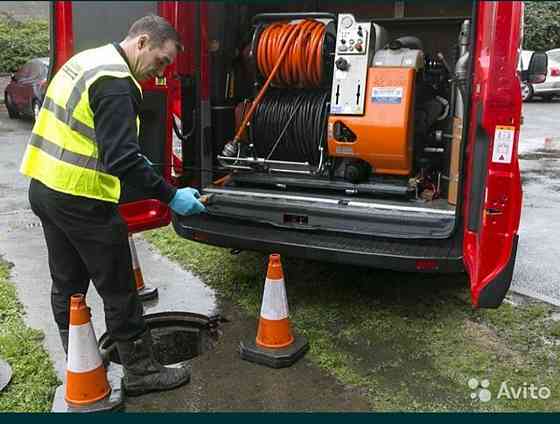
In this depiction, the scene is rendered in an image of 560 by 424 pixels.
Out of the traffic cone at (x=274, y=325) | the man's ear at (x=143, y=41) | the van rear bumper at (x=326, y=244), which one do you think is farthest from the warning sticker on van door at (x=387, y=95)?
the man's ear at (x=143, y=41)

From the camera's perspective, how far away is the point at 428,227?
3.76 m

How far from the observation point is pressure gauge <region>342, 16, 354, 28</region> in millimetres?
4582

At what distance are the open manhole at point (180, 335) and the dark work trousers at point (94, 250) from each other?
63 cm

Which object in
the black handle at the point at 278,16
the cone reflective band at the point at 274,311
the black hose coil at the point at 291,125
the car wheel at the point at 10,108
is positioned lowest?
the cone reflective band at the point at 274,311

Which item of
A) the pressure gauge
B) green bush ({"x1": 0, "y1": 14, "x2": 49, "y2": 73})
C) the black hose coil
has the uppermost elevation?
green bush ({"x1": 0, "y1": 14, "x2": 49, "y2": 73})

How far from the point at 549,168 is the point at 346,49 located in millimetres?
5537

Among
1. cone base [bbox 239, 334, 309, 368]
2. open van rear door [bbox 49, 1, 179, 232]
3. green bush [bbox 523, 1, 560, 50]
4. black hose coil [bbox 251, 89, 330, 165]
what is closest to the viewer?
cone base [bbox 239, 334, 309, 368]

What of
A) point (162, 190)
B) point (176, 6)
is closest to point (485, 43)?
point (162, 190)

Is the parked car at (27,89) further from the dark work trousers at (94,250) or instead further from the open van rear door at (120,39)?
the dark work trousers at (94,250)

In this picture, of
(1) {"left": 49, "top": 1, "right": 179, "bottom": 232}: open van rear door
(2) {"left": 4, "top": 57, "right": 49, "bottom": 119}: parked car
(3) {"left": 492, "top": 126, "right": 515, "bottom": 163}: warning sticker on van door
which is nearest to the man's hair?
(1) {"left": 49, "top": 1, "right": 179, "bottom": 232}: open van rear door

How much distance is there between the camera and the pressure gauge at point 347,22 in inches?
180

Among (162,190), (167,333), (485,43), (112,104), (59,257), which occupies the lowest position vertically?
(167,333)

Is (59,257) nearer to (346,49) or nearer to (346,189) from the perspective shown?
(346,189)

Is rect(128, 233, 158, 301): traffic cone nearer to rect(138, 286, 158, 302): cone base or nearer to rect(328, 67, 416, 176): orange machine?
rect(138, 286, 158, 302): cone base
